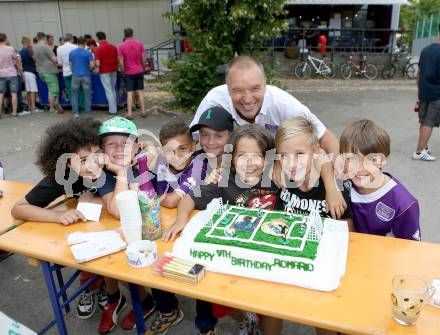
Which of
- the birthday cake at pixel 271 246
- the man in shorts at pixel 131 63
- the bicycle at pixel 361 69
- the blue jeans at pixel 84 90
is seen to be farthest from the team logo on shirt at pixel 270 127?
the bicycle at pixel 361 69

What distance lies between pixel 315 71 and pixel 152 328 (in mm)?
13972

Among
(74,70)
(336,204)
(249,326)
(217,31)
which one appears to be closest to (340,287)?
(336,204)

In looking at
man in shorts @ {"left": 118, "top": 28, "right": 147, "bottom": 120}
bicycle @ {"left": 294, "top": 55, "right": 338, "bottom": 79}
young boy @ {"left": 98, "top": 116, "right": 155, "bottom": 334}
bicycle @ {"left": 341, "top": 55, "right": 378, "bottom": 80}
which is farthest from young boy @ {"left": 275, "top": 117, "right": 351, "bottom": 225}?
bicycle @ {"left": 341, "top": 55, "right": 378, "bottom": 80}

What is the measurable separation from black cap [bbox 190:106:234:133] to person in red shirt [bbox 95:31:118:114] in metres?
6.81

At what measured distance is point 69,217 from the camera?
7.36 ft

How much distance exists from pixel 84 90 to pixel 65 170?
721 centimetres

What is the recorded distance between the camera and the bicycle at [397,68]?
573 inches

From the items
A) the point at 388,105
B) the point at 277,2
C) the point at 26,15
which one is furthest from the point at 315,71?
the point at 26,15

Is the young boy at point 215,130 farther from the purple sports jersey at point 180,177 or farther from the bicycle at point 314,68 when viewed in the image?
the bicycle at point 314,68

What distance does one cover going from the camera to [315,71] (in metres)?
14.9

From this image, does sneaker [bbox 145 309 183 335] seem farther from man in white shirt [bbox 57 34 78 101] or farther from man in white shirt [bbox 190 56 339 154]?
man in white shirt [bbox 57 34 78 101]

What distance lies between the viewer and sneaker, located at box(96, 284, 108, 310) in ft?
9.10

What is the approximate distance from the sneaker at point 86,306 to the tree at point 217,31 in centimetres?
597

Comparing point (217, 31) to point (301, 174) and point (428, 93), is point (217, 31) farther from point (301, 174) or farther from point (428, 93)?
point (301, 174)
